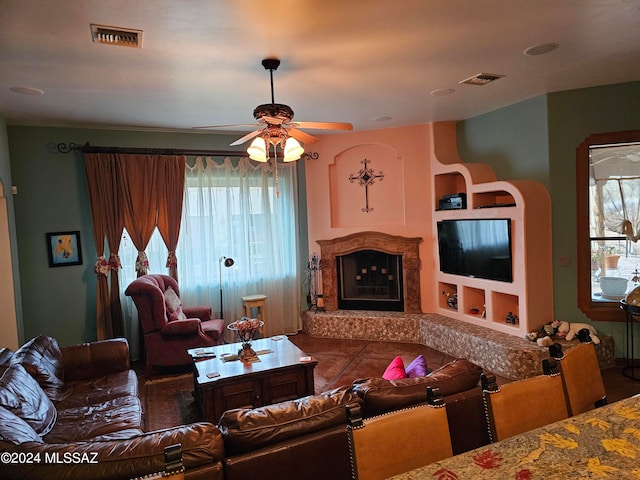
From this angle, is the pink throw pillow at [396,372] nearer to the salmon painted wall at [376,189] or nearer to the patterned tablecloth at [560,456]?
the patterned tablecloth at [560,456]


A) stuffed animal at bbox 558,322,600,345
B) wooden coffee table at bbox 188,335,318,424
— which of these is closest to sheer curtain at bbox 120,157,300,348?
wooden coffee table at bbox 188,335,318,424

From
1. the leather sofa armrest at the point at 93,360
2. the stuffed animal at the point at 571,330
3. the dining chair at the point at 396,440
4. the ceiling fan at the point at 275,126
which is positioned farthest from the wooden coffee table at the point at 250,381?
the stuffed animal at the point at 571,330

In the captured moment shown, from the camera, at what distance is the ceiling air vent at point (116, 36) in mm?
2527

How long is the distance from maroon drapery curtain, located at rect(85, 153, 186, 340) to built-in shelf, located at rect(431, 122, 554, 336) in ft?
11.6

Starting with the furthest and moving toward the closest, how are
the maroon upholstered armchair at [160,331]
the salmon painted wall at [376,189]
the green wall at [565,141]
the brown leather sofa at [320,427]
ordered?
the salmon painted wall at [376,189] → the maroon upholstered armchair at [160,331] → the green wall at [565,141] → the brown leather sofa at [320,427]

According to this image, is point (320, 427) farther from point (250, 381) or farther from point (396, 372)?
point (250, 381)

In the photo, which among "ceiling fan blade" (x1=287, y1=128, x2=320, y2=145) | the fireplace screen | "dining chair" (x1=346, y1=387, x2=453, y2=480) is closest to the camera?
"dining chair" (x1=346, y1=387, x2=453, y2=480)

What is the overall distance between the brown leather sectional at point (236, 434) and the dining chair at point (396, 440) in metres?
0.46

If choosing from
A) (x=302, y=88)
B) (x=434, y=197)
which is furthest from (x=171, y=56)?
(x=434, y=197)

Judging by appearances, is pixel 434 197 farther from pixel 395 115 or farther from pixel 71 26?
pixel 71 26

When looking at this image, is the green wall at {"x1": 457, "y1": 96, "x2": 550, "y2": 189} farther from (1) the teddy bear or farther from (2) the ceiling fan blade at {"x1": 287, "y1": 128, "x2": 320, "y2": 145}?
(2) the ceiling fan blade at {"x1": 287, "y1": 128, "x2": 320, "y2": 145}

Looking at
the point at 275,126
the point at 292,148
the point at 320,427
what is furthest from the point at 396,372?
the point at 275,126

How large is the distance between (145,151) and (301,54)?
2.93 meters

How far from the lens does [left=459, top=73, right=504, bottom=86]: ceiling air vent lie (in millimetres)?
3658
